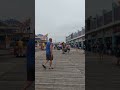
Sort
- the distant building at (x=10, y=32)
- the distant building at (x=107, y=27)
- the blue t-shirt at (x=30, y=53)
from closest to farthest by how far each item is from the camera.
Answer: the blue t-shirt at (x=30, y=53) → the distant building at (x=10, y=32) → the distant building at (x=107, y=27)

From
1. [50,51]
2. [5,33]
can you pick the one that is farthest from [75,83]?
[5,33]

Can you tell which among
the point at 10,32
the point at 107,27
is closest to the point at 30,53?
the point at 107,27

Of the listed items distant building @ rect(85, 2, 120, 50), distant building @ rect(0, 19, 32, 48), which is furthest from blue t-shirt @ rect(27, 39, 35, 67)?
distant building @ rect(85, 2, 120, 50)

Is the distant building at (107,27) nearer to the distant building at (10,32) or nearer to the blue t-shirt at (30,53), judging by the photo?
the distant building at (10,32)

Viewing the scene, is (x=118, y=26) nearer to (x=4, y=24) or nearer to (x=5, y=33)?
(x=5, y=33)

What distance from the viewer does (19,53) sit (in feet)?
96.3

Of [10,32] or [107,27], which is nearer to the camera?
[107,27]

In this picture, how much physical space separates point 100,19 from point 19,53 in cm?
1962

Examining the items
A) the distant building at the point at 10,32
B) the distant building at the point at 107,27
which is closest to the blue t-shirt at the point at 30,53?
the distant building at the point at 10,32

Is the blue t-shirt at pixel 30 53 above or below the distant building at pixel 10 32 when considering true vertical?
below

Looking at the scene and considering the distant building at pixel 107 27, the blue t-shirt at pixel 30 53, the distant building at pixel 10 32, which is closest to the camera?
the blue t-shirt at pixel 30 53

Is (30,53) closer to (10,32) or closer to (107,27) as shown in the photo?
(107,27)

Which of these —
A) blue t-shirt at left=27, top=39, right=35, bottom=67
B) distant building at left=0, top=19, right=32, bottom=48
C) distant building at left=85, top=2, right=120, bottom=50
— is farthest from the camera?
distant building at left=85, top=2, right=120, bottom=50

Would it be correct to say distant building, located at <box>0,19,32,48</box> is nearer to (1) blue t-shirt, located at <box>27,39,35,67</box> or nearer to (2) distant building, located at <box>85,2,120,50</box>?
(2) distant building, located at <box>85,2,120,50</box>
